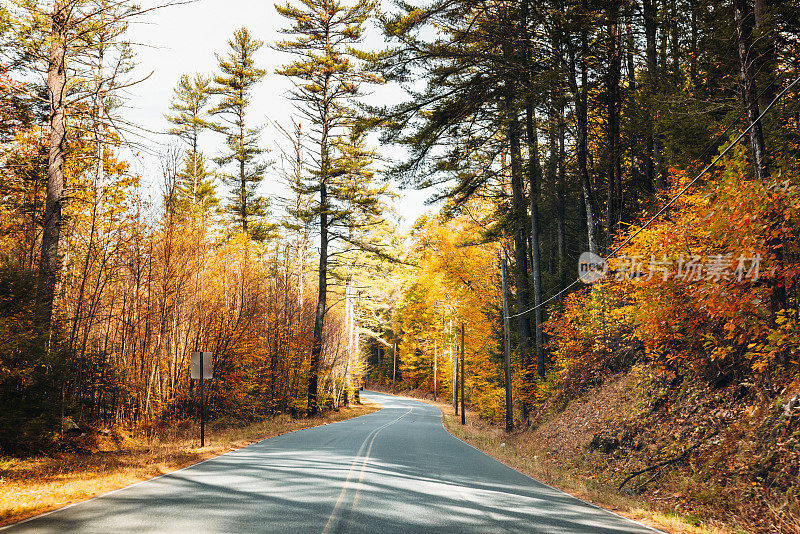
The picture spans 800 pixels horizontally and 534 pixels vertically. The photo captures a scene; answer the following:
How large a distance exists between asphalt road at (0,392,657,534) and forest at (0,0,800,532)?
3258 mm

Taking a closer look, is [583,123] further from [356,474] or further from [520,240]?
[356,474]

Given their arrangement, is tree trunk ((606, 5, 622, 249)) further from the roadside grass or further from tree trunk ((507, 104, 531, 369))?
the roadside grass

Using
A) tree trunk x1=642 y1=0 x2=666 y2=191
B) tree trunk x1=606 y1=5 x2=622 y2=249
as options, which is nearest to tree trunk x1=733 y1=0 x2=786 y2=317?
tree trunk x1=642 y1=0 x2=666 y2=191

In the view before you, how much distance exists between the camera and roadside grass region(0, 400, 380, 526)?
796 centimetres

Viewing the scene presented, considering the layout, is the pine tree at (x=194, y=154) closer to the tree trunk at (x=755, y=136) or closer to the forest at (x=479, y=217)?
the forest at (x=479, y=217)

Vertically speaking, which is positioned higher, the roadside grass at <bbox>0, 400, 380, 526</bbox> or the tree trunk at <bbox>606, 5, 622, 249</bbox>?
the tree trunk at <bbox>606, 5, 622, 249</bbox>

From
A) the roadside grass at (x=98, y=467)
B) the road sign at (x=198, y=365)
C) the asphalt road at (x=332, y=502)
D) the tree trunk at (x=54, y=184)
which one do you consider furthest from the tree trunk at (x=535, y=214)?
the tree trunk at (x=54, y=184)

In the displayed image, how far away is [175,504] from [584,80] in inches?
765

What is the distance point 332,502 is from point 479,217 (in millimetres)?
28612

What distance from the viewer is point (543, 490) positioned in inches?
406

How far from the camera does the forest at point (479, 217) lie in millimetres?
9359

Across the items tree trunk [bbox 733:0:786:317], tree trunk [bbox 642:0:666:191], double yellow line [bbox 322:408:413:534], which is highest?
tree trunk [bbox 642:0:666:191]

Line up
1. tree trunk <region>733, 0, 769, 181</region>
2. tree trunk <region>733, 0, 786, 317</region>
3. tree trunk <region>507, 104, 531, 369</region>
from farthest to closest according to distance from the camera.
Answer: tree trunk <region>507, 104, 531, 369</region> < tree trunk <region>733, 0, 769, 181</region> < tree trunk <region>733, 0, 786, 317</region>

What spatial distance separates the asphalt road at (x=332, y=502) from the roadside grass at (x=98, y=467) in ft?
1.79
